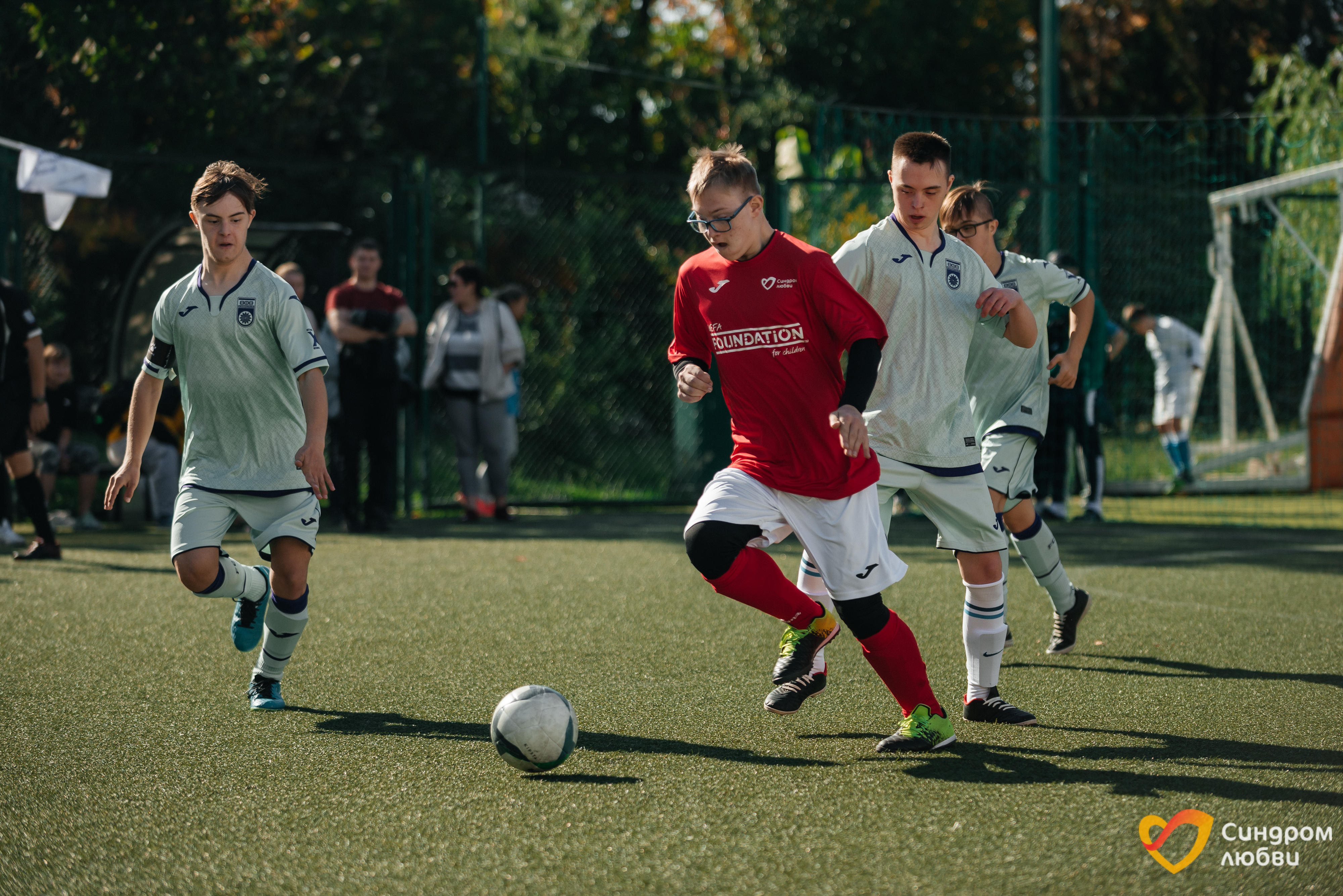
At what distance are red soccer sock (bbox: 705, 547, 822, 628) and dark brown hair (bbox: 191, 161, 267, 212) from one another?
6.85ft

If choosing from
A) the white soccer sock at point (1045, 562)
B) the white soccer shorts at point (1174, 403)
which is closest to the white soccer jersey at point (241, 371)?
the white soccer sock at point (1045, 562)

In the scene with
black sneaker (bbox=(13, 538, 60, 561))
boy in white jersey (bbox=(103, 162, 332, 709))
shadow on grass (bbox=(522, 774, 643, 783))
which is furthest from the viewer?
black sneaker (bbox=(13, 538, 60, 561))

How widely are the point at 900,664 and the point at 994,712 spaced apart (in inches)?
26.0

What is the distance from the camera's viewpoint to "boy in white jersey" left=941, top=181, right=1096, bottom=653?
4.93m

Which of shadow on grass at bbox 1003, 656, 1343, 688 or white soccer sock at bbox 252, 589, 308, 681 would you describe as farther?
shadow on grass at bbox 1003, 656, 1343, 688

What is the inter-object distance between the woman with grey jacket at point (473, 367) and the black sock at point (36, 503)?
3287 mm

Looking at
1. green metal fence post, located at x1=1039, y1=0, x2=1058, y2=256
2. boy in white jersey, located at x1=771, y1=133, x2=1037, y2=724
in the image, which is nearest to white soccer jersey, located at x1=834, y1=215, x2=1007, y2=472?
boy in white jersey, located at x1=771, y1=133, x2=1037, y2=724

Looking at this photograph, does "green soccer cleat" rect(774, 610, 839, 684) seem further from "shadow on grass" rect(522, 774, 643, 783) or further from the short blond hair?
the short blond hair

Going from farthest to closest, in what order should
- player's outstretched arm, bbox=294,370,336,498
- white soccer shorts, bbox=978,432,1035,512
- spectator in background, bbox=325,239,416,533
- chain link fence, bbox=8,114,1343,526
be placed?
chain link fence, bbox=8,114,1343,526, spectator in background, bbox=325,239,416,533, white soccer shorts, bbox=978,432,1035,512, player's outstretched arm, bbox=294,370,336,498

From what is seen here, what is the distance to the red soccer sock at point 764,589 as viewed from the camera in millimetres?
4004

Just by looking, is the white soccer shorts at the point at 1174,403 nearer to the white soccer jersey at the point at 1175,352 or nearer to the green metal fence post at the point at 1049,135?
the white soccer jersey at the point at 1175,352

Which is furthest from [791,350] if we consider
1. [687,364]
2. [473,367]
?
[473,367]

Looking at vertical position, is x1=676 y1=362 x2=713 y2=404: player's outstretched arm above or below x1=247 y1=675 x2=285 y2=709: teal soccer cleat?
above

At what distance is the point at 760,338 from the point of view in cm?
393
